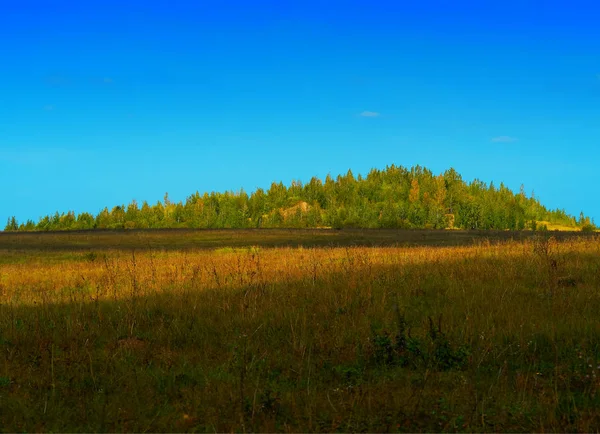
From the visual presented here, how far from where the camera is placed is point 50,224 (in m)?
127

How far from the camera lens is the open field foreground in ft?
14.1

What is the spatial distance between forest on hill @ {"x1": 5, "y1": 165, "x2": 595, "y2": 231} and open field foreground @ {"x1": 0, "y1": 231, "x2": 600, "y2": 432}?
92425 millimetres

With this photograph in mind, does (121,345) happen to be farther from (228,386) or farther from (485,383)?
(485,383)

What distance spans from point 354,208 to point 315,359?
117714 millimetres

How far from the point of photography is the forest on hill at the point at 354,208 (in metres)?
115

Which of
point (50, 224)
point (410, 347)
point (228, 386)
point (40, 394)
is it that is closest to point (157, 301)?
point (40, 394)

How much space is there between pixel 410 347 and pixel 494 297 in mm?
3956

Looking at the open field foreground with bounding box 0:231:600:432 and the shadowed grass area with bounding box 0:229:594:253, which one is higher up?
the shadowed grass area with bounding box 0:229:594:253

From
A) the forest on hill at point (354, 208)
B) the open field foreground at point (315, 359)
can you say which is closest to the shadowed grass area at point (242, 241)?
the open field foreground at point (315, 359)

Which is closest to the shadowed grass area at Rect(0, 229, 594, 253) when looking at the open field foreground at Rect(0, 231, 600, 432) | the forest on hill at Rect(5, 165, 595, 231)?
the open field foreground at Rect(0, 231, 600, 432)

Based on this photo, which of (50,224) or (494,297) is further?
(50,224)

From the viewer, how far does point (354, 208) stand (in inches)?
4825

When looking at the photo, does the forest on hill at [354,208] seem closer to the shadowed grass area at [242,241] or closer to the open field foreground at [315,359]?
the shadowed grass area at [242,241]

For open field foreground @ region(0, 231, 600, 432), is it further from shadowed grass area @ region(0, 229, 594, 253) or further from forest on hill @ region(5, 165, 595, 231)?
forest on hill @ region(5, 165, 595, 231)
